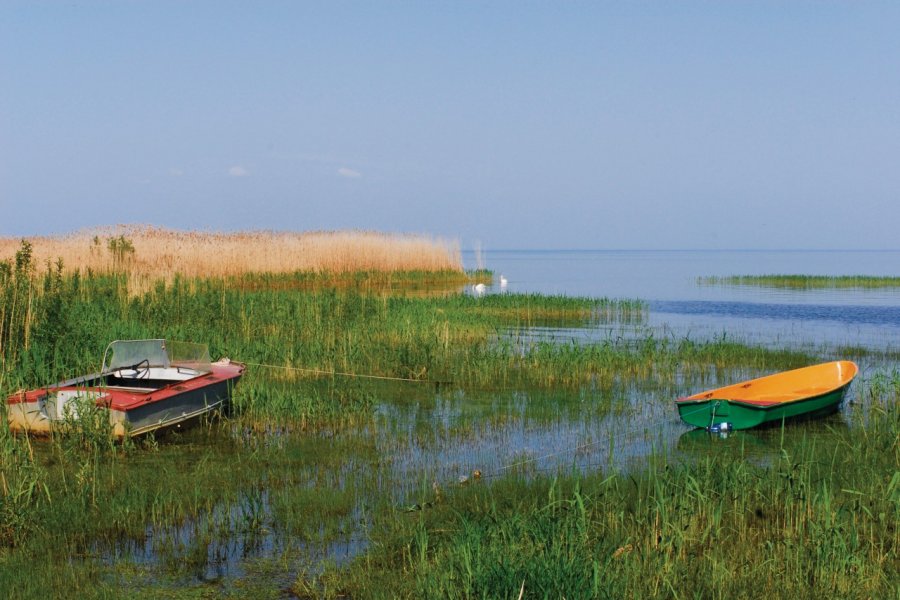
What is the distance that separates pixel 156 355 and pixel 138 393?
4.66 feet

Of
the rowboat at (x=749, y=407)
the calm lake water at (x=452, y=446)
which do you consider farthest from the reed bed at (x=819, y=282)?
the rowboat at (x=749, y=407)

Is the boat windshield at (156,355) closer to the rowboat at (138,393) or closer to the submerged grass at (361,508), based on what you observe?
the rowboat at (138,393)

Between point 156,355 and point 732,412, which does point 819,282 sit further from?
point 156,355

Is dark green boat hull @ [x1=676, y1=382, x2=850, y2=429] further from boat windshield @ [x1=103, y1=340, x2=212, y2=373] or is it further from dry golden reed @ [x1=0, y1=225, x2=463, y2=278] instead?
dry golden reed @ [x1=0, y1=225, x2=463, y2=278]

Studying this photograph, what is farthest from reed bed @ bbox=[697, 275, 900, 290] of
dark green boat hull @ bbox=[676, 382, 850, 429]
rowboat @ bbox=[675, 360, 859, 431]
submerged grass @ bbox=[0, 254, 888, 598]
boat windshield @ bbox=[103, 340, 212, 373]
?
boat windshield @ bbox=[103, 340, 212, 373]

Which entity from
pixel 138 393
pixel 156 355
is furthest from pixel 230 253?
pixel 138 393

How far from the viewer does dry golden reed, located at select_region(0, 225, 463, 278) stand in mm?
26422

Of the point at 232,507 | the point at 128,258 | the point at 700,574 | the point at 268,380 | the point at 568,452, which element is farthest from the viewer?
the point at 128,258

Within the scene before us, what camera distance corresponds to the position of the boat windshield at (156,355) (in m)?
9.80

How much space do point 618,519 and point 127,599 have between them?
129 inches

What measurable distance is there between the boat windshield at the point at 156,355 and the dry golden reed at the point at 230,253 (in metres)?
12.8

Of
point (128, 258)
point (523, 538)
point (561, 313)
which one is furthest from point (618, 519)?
point (128, 258)

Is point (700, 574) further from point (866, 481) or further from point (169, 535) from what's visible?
point (169, 535)

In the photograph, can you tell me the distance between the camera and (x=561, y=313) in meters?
24.2
